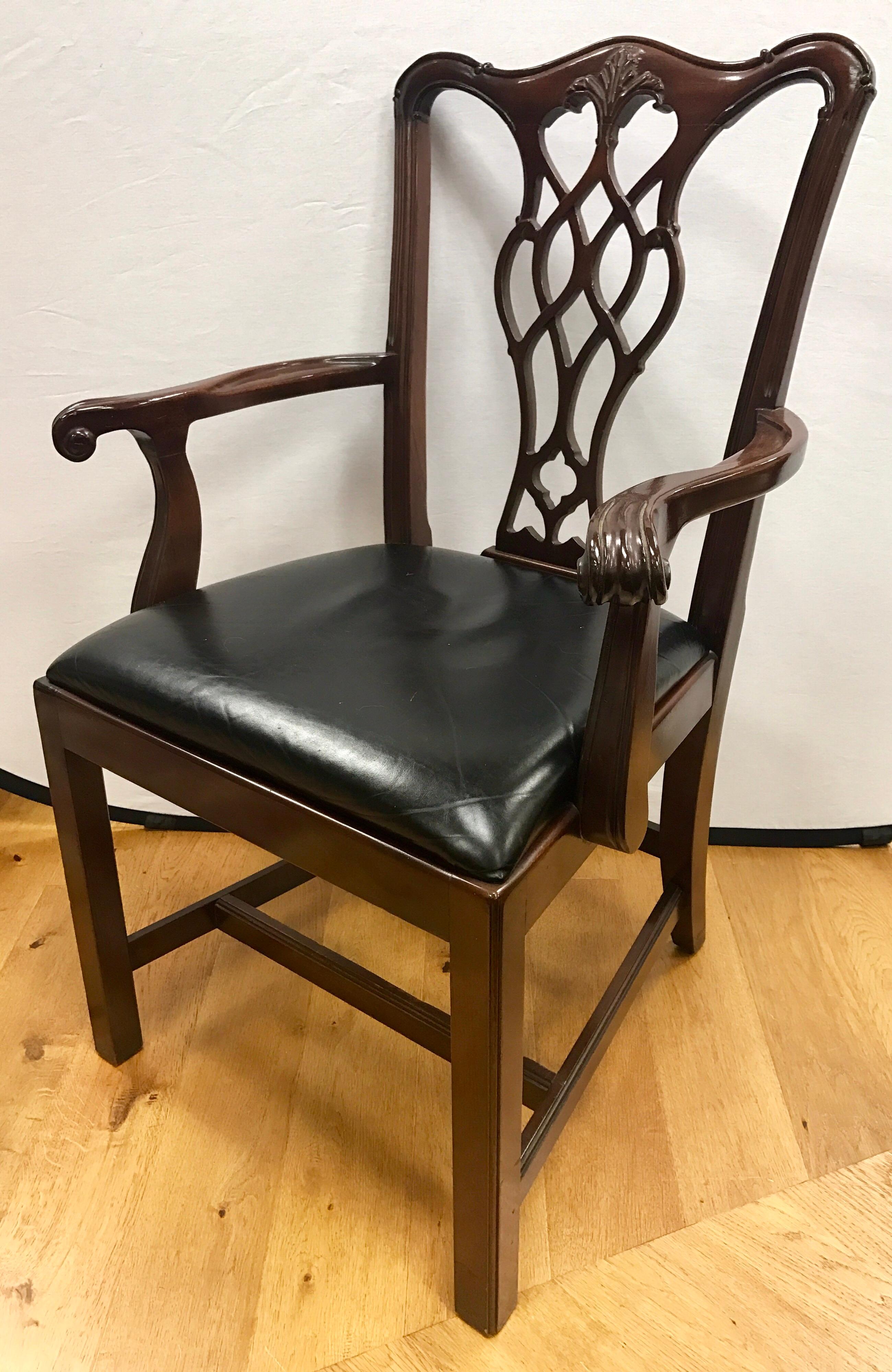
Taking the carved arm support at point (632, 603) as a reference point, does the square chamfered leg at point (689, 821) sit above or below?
below

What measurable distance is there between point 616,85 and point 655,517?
57cm

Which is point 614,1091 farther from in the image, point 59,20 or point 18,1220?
point 59,20

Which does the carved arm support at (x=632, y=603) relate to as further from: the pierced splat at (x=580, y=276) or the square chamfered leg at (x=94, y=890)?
the square chamfered leg at (x=94, y=890)

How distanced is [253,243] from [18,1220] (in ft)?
3.58

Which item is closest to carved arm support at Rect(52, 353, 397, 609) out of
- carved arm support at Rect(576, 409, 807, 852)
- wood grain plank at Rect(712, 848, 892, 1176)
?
carved arm support at Rect(576, 409, 807, 852)

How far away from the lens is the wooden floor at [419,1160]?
84 centimetres

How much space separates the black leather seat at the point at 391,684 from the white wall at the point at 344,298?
0.33 m

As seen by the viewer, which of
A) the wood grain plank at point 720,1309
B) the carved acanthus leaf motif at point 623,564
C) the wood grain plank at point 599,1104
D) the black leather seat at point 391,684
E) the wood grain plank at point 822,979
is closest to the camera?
the carved acanthus leaf motif at point 623,564

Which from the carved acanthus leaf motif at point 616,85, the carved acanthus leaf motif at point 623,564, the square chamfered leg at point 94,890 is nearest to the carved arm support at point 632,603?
the carved acanthus leaf motif at point 623,564

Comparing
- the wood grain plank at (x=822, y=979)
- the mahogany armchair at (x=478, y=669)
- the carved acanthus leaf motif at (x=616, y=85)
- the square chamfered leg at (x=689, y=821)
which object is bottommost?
Answer: the wood grain plank at (x=822, y=979)

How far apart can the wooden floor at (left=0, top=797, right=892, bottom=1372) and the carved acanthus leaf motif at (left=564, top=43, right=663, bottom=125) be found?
0.97m

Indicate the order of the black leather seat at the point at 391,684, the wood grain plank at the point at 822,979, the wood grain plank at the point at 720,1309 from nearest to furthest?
the black leather seat at the point at 391,684 → the wood grain plank at the point at 720,1309 → the wood grain plank at the point at 822,979

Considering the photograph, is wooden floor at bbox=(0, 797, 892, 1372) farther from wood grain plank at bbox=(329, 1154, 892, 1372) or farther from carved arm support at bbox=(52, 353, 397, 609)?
carved arm support at bbox=(52, 353, 397, 609)

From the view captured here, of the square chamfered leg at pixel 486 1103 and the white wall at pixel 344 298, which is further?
the white wall at pixel 344 298
